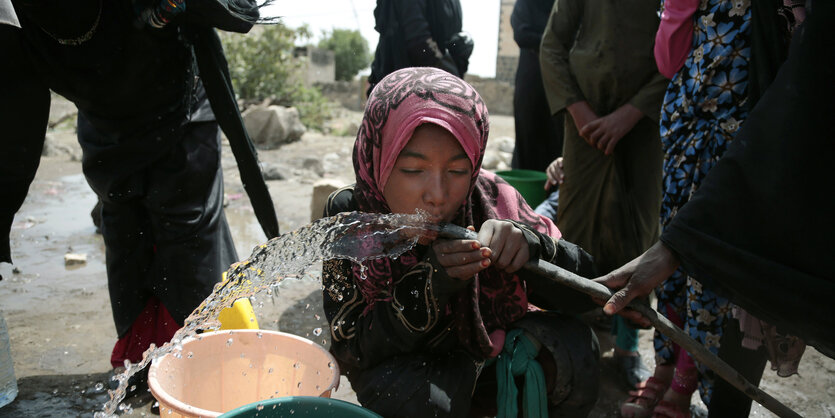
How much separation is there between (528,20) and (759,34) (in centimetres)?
218

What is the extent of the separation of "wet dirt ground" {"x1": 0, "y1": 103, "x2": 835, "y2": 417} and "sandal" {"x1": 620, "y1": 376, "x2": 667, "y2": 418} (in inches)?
3.8

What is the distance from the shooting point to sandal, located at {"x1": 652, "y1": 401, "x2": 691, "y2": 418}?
2.27 meters

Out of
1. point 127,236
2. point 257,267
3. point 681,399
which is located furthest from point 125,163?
point 681,399

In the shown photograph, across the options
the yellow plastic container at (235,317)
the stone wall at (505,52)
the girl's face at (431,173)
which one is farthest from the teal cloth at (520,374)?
the stone wall at (505,52)

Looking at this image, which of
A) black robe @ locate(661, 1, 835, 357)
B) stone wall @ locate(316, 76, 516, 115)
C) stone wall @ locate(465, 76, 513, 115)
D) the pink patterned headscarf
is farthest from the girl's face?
stone wall @ locate(465, 76, 513, 115)

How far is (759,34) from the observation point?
5.75ft

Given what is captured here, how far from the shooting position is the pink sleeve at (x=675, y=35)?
2.06m

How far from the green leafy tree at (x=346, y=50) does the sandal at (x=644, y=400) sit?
33716 millimetres

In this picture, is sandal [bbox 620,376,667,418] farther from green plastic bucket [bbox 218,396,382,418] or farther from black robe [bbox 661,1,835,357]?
green plastic bucket [bbox 218,396,382,418]

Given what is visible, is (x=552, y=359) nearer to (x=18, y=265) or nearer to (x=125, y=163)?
(x=125, y=163)

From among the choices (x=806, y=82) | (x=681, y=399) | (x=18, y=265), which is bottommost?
(x=18, y=265)

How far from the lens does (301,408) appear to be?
1.47m

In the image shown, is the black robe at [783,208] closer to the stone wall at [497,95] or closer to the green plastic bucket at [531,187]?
the green plastic bucket at [531,187]

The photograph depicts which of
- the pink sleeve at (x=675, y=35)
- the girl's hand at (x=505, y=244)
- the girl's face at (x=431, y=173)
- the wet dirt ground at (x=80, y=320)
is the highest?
the pink sleeve at (x=675, y=35)
